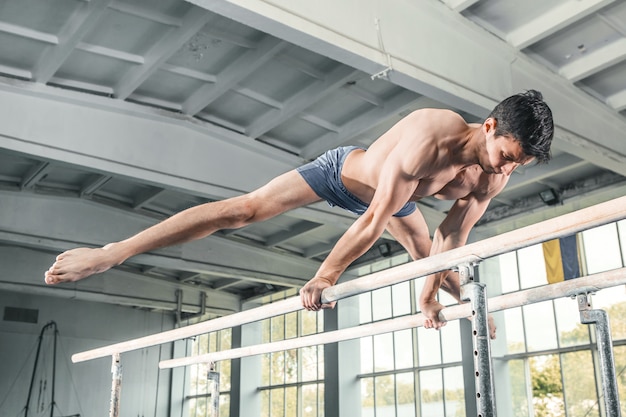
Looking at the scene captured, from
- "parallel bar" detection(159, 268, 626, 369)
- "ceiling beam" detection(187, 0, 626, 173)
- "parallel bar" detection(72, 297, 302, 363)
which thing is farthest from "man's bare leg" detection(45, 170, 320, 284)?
"ceiling beam" detection(187, 0, 626, 173)

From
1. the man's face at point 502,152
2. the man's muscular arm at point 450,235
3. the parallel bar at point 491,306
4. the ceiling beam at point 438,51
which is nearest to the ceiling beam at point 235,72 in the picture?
the ceiling beam at point 438,51

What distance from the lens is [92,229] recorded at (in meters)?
11.1

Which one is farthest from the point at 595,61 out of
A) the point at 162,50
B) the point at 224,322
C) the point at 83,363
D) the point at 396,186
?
the point at 83,363

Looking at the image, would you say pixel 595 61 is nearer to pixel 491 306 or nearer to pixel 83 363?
pixel 491 306

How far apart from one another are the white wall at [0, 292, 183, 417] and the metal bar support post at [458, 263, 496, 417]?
641 inches

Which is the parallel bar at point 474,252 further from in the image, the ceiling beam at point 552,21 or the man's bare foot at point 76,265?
the ceiling beam at point 552,21

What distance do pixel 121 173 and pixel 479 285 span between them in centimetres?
589

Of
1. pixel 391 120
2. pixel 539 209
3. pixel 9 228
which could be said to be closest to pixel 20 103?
pixel 9 228

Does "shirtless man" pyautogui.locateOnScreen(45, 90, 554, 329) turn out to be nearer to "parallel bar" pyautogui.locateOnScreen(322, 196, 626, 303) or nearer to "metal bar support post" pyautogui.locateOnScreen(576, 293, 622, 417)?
"parallel bar" pyautogui.locateOnScreen(322, 196, 626, 303)

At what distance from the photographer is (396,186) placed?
3.08m

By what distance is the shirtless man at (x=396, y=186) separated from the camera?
2895 millimetres

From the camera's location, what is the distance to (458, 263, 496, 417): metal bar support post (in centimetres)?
258

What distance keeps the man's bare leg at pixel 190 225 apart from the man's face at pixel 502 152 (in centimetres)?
104

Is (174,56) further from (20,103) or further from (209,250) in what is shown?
(209,250)
